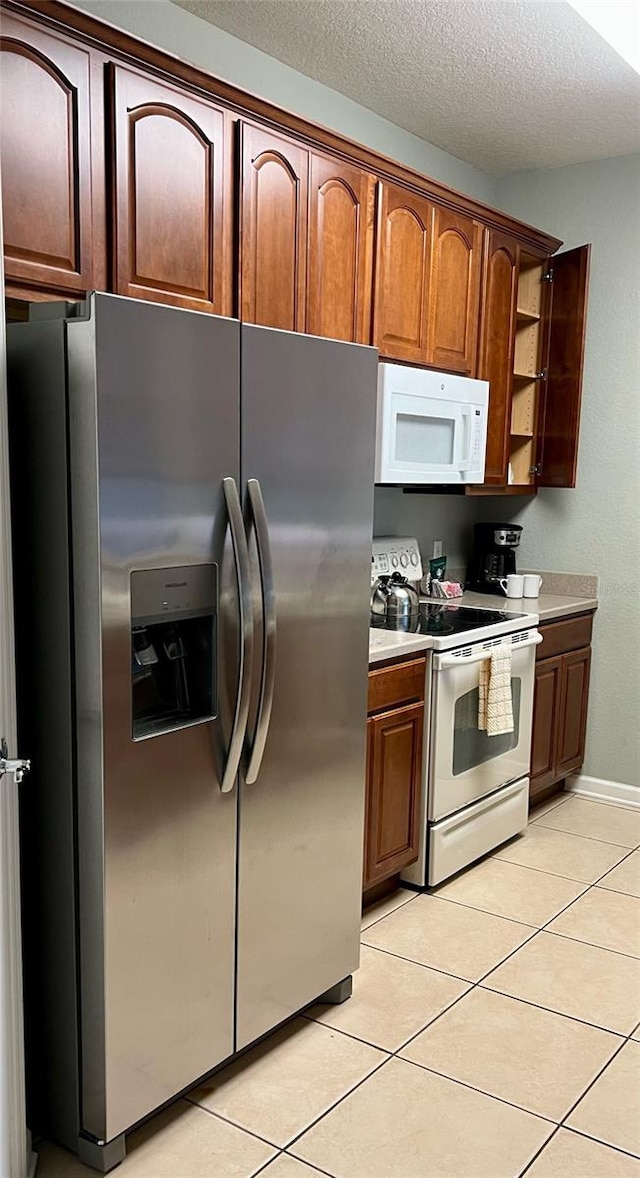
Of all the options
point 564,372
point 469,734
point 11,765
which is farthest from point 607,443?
point 11,765

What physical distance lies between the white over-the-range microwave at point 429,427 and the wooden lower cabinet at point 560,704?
0.82 meters

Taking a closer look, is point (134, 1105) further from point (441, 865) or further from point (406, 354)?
point (406, 354)

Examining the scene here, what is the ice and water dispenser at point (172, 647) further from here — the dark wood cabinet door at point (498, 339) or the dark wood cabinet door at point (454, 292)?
the dark wood cabinet door at point (498, 339)

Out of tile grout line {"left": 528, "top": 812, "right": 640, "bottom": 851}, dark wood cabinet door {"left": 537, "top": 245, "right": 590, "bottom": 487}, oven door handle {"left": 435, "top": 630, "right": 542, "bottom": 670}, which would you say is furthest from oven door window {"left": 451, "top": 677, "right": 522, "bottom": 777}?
dark wood cabinet door {"left": 537, "top": 245, "right": 590, "bottom": 487}

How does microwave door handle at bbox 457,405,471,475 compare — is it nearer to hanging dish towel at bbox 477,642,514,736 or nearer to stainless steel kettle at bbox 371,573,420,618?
stainless steel kettle at bbox 371,573,420,618

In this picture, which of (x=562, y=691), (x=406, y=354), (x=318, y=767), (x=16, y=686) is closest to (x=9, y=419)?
(x=16, y=686)

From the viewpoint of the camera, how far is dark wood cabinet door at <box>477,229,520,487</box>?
149 inches

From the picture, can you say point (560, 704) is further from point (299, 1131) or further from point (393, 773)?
point (299, 1131)

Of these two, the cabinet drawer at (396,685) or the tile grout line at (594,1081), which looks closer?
the tile grout line at (594,1081)

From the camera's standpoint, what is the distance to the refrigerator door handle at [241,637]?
80.4 inches

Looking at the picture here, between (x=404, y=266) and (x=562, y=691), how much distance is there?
1940mm

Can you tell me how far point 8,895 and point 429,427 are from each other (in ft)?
7.31

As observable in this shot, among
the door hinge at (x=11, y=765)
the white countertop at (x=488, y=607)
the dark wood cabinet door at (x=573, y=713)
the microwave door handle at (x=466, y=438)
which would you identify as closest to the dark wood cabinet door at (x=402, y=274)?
the microwave door handle at (x=466, y=438)

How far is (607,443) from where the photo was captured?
4.25m
